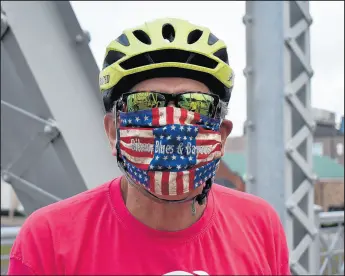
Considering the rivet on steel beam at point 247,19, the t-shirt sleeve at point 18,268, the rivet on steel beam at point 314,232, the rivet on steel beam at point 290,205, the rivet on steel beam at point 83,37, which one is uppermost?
the rivet on steel beam at point 247,19

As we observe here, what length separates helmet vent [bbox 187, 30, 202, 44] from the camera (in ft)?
5.10

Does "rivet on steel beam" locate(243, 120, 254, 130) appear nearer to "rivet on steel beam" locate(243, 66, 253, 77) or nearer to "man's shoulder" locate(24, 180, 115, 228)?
"rivet on steel beam" locate(243, 66, 253, 77)

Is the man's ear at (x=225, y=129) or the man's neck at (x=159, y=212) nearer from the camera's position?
the man's neck at (x=159, y=212)

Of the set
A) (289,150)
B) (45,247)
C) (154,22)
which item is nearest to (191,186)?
(45,247)

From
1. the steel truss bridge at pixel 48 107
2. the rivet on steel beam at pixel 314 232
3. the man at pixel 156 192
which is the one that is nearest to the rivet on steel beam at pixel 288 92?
the rivet on steel beam at pixel 314 232

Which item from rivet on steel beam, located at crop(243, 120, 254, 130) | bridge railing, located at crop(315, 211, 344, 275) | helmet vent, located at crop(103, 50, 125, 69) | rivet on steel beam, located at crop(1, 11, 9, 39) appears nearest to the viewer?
helmet vent, located at crop(103, 50, 125, 69)

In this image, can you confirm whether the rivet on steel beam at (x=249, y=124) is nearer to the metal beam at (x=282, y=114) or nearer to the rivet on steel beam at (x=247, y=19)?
the metal beam at (x=282, y=114)

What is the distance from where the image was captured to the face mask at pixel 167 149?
4.44ft

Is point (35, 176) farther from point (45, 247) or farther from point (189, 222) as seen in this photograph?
point (189, 222)

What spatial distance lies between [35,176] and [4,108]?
0.36 m

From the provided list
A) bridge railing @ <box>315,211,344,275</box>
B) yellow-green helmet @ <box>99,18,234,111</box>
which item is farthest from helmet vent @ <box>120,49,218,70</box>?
bridge railing @ <box>315,211,344,275</box>

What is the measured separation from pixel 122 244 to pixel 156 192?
190mm

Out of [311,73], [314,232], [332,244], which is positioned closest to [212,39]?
[311,73]

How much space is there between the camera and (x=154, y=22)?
5.16 feet
